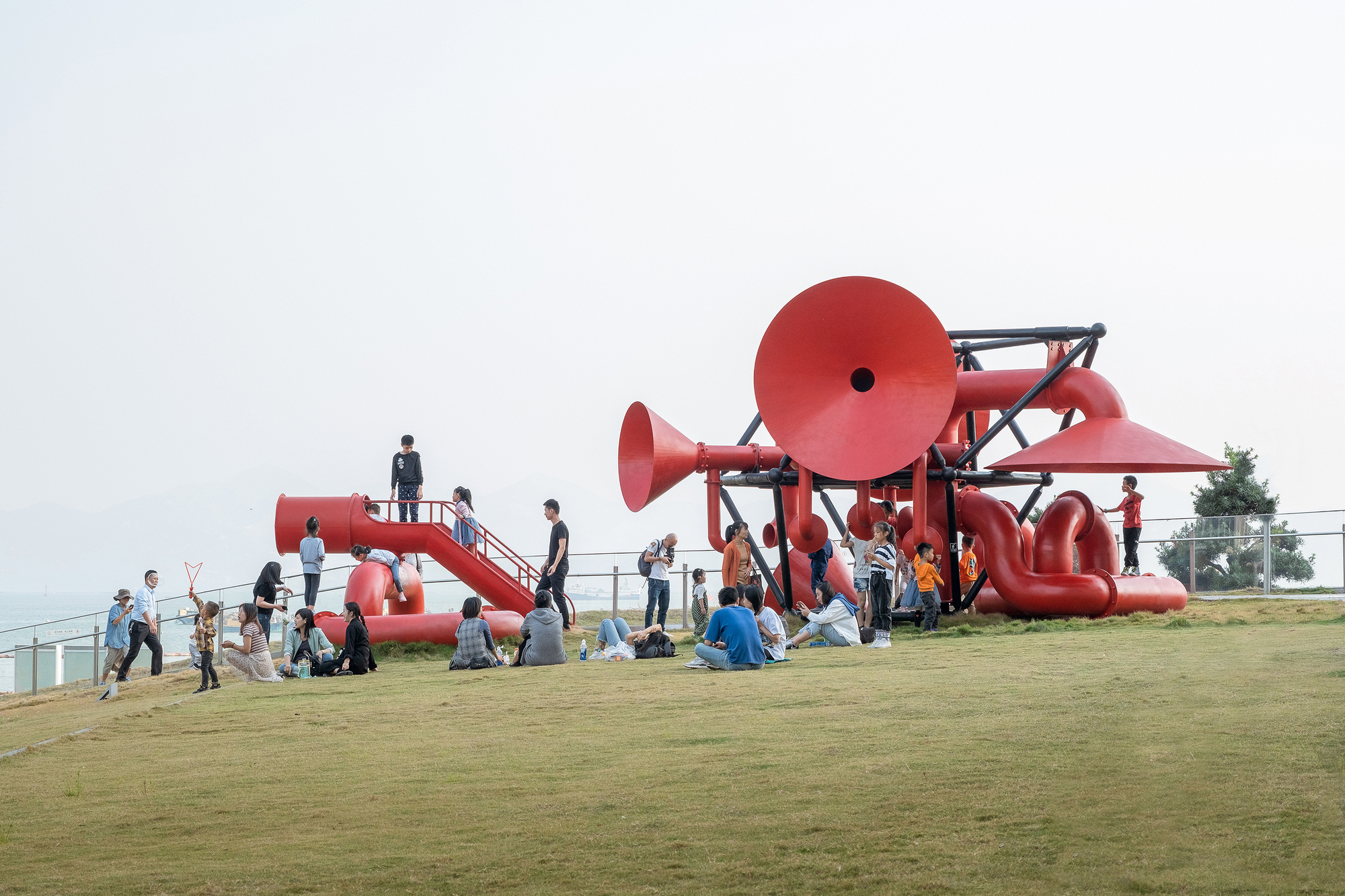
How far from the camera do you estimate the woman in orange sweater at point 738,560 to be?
16.0 meters

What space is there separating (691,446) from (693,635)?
115 inches

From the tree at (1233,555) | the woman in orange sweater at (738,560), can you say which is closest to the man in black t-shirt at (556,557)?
the woman in orange sweater at (738,560)

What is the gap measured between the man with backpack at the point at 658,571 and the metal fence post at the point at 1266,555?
1077cm

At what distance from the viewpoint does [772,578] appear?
19.3 m

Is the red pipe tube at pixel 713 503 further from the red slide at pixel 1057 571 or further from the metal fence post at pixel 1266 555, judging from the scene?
the metal fence post at pixel 1266 555

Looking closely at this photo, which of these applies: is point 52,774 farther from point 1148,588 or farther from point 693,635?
point 1148,588

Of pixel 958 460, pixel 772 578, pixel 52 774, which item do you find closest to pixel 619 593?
pixel 772 578

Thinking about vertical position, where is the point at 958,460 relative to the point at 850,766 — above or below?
above

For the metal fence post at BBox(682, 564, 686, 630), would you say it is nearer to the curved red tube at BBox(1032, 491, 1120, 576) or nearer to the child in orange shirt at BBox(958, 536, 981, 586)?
the child in orange shirt at BBox(958, 536, 981, 586)

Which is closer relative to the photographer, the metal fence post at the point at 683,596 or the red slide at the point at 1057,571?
the red slide at the point at 1057,571

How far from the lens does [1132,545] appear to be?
782 inches

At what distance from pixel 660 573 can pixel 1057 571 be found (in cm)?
560

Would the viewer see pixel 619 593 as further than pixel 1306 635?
Yes

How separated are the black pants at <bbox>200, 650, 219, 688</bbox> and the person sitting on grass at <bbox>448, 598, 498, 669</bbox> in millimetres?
2695
